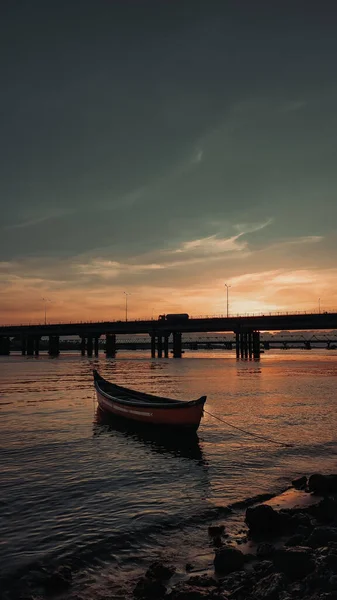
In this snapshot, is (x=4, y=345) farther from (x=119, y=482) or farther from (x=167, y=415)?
(x=119, y=482)

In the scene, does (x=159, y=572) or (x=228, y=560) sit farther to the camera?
(x=228, y=560)

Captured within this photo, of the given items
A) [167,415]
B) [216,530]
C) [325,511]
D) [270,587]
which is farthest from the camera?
[167,415]

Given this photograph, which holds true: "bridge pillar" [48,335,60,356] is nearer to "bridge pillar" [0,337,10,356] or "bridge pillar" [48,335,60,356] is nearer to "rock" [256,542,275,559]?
"bridge pillar" [0,337,10,356]

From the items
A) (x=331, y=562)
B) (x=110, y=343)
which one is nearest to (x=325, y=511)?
(x=331, y=562)

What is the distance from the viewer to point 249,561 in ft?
29.4

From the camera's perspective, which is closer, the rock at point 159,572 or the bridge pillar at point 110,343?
the rock at point 159,572

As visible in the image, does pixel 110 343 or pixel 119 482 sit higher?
pixel 110 343

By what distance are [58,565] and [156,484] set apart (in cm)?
604

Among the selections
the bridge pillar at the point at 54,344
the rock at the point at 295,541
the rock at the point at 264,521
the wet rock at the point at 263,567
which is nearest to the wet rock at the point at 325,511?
the rock at the point at 264,521

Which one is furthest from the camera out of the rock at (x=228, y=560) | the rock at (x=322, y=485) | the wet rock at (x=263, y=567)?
the rock at (x=322, y=485)

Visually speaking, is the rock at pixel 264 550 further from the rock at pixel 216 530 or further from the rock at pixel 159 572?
the rock at pixel 159 572

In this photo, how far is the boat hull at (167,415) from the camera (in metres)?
21.6

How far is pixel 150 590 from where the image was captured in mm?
7953

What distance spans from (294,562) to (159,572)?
8.42ft
